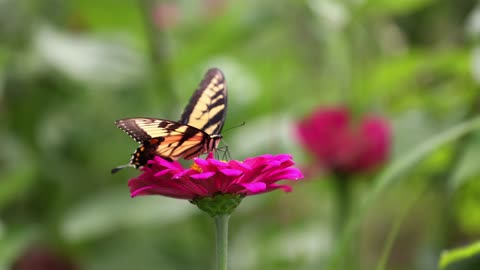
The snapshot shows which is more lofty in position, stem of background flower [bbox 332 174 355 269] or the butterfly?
stem of background flower [bbox 332 174 355 269]

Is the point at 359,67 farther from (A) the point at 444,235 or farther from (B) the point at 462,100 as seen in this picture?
(A) the point at 444,235

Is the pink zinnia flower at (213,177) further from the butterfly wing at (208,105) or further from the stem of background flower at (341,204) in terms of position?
the stem of background flower at (341,204)

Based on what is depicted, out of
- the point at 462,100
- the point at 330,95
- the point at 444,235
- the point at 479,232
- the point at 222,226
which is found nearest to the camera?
the point at 222,226

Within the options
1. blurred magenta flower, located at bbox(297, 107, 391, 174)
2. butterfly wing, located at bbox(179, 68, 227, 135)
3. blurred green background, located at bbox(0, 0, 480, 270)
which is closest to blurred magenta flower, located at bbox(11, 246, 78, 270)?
blurred green background, located at bbox(0, 0, 480, 270)

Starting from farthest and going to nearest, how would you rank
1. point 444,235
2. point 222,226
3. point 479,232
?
1. point 479,232
2. point 444,235
3. point 222,226

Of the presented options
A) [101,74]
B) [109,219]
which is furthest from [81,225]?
[101,74]

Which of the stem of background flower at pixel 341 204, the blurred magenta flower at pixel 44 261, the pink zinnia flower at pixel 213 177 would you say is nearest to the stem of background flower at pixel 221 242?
the pink zinnia flower at pixel 213 177

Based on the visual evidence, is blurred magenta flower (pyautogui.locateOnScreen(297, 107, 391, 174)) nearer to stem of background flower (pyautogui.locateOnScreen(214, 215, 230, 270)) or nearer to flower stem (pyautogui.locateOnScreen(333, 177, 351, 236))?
flower stem (pyautogui.locateOnScreen(333, 177, 351, 236))

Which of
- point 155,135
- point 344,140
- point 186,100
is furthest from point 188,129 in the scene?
point 186,100
